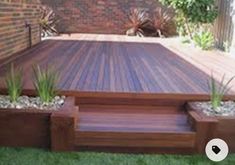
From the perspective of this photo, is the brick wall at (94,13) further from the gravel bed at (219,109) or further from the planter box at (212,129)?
the planter box at (212,129)

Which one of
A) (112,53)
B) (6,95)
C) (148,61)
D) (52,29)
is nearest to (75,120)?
(6,95)

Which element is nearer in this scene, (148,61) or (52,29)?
(148,61)

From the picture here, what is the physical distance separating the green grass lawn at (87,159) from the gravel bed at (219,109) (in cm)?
44

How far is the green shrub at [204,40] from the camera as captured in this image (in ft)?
25.9

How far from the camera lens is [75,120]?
309 cm

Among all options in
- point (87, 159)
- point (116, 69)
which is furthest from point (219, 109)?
point (116, 69)

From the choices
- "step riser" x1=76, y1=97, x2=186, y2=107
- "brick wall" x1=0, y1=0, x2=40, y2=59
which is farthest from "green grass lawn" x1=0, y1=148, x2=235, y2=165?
"brick wall" x1=0, y1=0, x2=40, y2=59

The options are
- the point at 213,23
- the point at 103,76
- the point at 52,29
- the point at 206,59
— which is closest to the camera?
the point at 103,76

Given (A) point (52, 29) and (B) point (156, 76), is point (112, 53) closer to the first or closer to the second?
(B) point (156, 76)

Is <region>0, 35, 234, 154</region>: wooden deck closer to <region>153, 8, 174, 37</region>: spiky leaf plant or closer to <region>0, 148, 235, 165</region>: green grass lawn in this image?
<region>0, 148, 235, 165</region>: green grass lawn

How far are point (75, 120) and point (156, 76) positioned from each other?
184 cm

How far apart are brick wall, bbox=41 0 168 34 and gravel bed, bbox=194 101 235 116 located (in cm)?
806

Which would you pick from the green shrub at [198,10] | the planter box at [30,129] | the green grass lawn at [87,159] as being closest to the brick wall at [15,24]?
the planter box at [30,129]

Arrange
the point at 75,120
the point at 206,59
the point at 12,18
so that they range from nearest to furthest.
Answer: the point at 75,120 → the point at 12,18 → the point at 206,59
